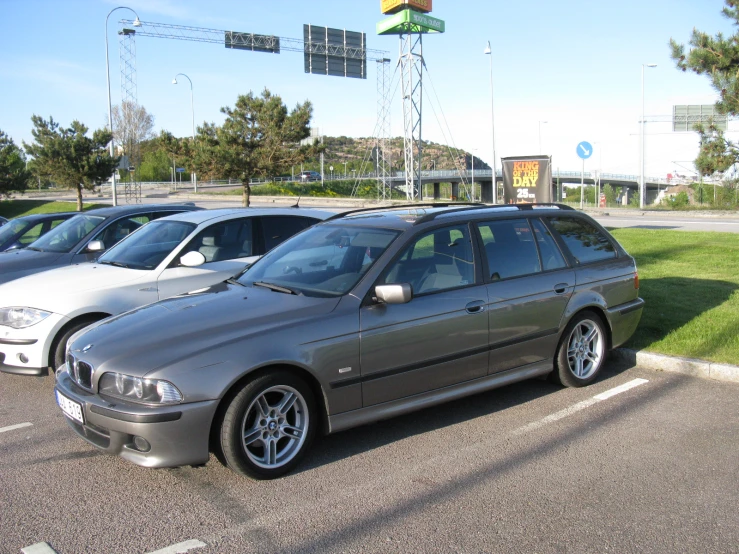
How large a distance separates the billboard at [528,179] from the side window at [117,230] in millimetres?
11175

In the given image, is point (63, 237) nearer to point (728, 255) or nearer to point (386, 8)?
point (728, 255)

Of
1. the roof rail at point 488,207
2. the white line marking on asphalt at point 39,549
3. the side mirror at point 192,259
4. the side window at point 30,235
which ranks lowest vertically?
the white line marking on asphalt at point 39,549

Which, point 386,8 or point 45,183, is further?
point 45,183

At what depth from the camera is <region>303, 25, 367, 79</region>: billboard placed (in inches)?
1766

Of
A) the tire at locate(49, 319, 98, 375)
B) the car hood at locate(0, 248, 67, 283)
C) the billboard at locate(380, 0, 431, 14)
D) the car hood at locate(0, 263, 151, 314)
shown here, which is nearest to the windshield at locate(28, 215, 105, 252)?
the car hood at locate(0, 248, 67, 283)

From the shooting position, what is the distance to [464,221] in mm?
5359

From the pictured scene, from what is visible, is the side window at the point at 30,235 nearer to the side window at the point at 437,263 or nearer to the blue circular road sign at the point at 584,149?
the side window at the point at 437,263

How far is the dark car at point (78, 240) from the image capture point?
28.3ft

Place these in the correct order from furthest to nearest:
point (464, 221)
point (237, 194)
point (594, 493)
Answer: point (237, 194), point (464, 221), point (594, 493)

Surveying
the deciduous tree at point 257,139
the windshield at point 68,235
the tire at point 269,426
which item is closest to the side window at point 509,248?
the tire at point 269,426

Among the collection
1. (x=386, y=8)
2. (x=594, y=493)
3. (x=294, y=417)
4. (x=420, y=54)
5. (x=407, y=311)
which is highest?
(x=386, y=8)

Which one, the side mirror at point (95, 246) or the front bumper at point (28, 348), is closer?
the front bumper at point (28, 348)

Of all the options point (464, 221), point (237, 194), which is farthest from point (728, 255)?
point (237, 194)

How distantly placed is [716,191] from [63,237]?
3593 cm
